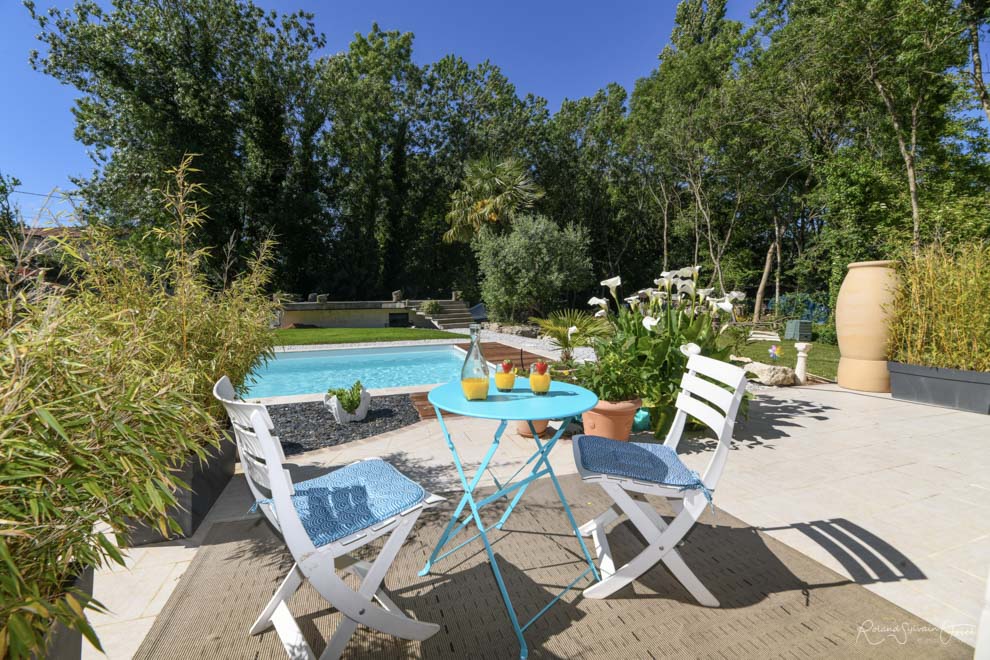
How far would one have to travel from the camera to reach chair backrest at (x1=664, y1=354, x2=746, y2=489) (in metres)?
1.83

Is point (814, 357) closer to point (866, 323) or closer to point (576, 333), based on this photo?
point (866, 323)

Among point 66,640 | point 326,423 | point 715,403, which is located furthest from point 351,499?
point 326,423

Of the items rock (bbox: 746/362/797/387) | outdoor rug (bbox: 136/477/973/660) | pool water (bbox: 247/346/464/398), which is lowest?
pool water (bbox: 247/346/464/398)

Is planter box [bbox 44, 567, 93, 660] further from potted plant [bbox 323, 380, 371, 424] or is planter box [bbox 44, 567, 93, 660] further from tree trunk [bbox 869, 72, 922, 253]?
tree trunk [bbox 869, 72, 922, 253]

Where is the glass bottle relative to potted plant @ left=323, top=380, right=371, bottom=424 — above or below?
above

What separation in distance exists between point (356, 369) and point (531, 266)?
24.0 feet

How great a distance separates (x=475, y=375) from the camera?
2150mm

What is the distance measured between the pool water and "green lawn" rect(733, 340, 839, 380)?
659 centimetres

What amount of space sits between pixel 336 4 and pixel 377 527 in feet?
59.7

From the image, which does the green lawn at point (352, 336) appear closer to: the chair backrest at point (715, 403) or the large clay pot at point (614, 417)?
the large clay pot at point (614, 417)

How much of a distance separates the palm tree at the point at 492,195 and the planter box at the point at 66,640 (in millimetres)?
15784

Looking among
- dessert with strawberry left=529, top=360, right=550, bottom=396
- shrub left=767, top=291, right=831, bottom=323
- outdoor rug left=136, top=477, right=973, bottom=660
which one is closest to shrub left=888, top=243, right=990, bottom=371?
outdoor rug left=136, top=477, right=973, bottom=660

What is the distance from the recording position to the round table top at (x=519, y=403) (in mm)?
1846

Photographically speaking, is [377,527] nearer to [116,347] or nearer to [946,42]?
[116,347]
